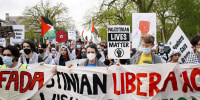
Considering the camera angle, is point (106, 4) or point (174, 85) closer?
point (174, 85)

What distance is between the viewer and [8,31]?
7.82m

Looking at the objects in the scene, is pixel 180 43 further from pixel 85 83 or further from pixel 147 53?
pixel 85 83

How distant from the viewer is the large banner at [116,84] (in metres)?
3.63

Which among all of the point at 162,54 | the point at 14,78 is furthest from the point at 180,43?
the point at 14,78

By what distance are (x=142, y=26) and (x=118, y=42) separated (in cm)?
184

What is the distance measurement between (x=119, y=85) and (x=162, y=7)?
3238 cm

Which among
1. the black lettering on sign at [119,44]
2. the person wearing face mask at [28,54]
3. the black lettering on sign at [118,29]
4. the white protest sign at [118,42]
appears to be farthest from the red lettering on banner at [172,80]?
the person wearing face mask at [28,54]

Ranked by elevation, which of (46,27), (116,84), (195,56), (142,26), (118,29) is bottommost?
(116,84)

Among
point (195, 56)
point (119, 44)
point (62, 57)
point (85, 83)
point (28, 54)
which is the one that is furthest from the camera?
point (62, 57)

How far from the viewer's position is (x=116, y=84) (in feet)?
Answer: 12.1

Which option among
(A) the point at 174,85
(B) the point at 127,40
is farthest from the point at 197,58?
(B) the point at 127,40

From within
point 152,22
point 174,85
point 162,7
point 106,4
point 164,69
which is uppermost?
point 162,7

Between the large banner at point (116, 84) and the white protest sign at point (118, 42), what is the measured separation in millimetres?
473

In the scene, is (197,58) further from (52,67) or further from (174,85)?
(52,67)
